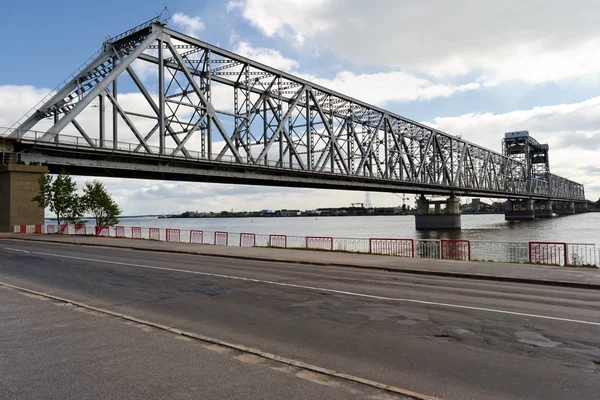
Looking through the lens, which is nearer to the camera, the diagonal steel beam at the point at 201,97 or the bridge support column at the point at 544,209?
the diagonal steel beam at the point at 201,97

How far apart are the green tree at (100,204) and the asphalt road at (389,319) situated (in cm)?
2884

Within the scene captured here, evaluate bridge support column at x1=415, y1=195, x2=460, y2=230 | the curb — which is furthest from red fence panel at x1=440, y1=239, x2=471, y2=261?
bridge support column at x1=415, y1=195, x2=460, y2=230

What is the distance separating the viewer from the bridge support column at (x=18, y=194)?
117 ft

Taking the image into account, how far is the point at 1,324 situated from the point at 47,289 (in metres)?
4.02

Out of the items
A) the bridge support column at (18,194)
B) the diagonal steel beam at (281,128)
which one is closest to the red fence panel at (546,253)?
the diagonal steel beam at (281,128)

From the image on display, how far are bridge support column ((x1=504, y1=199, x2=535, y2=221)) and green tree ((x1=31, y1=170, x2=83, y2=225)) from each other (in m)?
141

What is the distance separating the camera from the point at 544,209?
552 ft

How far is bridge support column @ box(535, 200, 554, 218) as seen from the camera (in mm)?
167125

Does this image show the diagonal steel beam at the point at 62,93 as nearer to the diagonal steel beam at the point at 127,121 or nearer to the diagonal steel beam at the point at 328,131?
the diagonal steel beam at the point at 127,121

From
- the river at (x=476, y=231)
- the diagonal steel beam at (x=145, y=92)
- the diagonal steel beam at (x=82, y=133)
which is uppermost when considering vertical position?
the diagonal steel beam at (x=145, y=92)

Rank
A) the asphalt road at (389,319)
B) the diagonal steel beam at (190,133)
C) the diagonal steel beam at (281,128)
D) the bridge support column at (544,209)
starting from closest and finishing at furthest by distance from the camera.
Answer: the asphalt road at (389,319) < the diagonal steel beam at (190,133) < the diagonal steel beam at (281,128) < the bridge support column at (544,209)

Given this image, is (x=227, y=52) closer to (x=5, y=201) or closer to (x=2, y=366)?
(x=5, y=201)

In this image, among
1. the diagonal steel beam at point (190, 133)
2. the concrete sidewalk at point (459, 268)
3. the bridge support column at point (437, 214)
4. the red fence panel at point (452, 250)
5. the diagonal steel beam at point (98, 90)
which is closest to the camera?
the concrete sidewalk at point (459, 268)

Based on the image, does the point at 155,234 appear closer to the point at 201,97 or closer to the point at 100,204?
the point at 100,204
